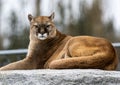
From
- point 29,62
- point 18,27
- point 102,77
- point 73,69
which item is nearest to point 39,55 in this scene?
point 29,62

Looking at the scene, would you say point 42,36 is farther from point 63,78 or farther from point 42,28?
point 63,78

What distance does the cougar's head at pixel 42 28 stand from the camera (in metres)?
8.64

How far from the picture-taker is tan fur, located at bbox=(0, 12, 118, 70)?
7.20 meters

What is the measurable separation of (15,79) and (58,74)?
51cm

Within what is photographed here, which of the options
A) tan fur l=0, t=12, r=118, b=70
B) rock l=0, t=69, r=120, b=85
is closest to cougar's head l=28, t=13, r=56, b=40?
tan fur l=0, t=12, r=118, b=70

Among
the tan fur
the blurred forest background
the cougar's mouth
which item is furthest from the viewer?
the blurred forest background

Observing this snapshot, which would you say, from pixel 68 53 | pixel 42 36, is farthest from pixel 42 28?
pixel 68 53

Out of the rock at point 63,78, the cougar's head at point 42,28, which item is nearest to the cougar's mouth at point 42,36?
the cougar's head at point 42,28

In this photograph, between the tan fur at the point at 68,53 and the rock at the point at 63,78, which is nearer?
the rock at the point at 63,78

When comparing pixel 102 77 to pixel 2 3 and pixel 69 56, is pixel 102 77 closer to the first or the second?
pixel 69 56

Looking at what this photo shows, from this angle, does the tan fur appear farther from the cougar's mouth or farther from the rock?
the rock

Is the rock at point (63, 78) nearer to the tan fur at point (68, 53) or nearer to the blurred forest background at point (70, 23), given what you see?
the tan fur at point (68, 53)

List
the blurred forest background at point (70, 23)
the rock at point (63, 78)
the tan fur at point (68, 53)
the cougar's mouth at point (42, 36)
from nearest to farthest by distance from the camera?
the rock at point (63, 78)
the tan fur at point (68, 53)
the cougar's mouth at point (42, 36)
the blurred forest background at point (70, 23)

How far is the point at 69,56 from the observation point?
773cm
